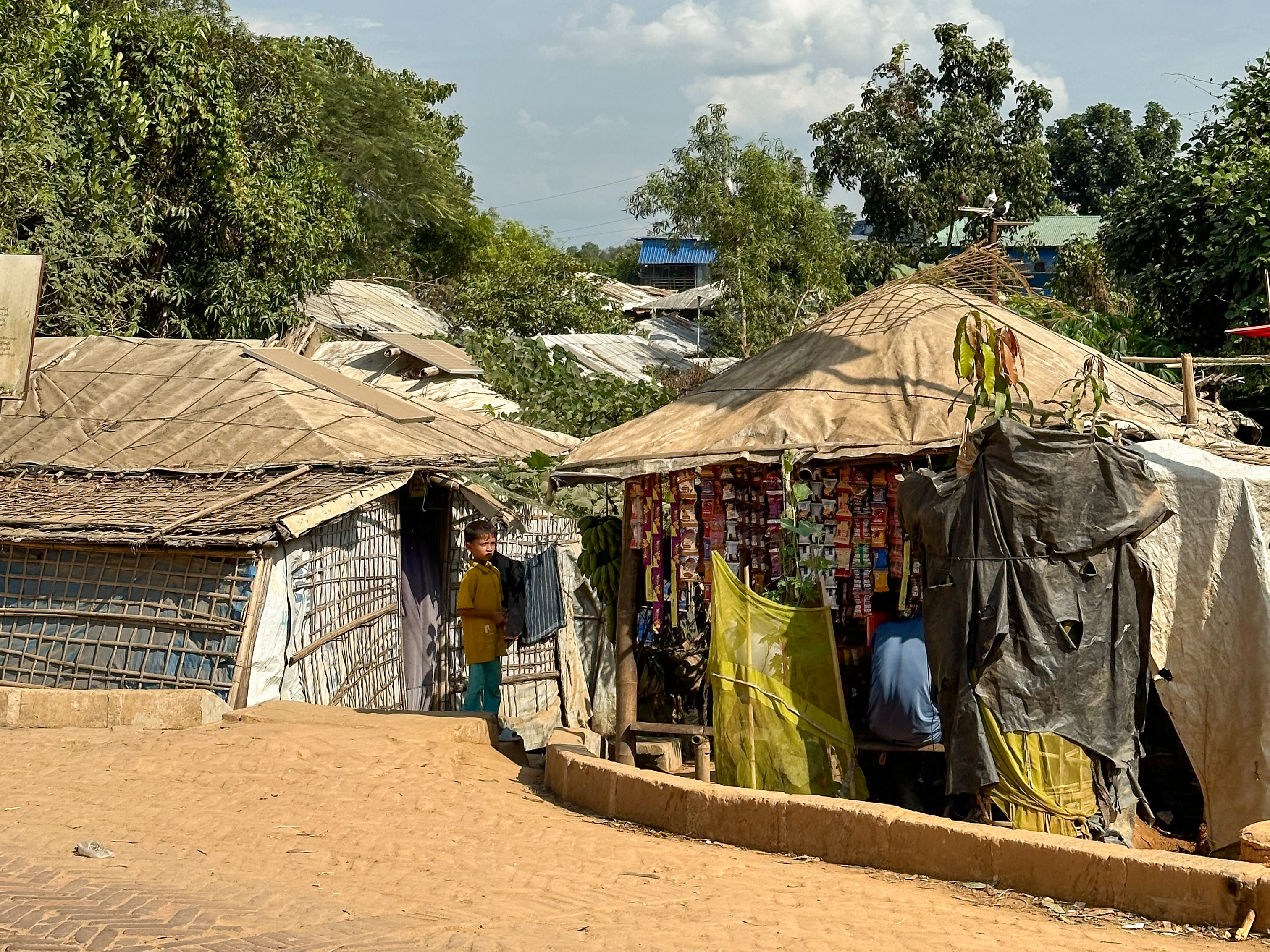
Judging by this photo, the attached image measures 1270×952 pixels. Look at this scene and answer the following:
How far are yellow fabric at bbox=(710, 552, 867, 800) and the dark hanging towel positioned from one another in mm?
3883

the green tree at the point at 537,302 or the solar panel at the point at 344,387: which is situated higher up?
the green tree at the point at 537,302

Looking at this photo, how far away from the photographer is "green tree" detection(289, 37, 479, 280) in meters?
30.1

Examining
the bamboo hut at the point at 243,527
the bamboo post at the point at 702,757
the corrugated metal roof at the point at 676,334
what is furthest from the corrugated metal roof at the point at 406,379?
the corrugated metal roof at the point at 676,334

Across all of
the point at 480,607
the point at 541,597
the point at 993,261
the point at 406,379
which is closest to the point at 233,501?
the point at 480,607

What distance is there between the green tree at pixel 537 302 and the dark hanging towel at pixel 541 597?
1658 cm

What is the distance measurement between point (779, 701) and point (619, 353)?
21054mm

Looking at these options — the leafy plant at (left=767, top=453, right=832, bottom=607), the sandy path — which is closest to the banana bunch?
the sandy path

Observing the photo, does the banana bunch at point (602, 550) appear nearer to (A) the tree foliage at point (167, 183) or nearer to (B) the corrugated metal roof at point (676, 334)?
Answer: (A) the tree foliage at point (167, 183)

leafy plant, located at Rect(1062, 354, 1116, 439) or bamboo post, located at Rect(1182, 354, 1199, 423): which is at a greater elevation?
bamboo post, located at Rect(1182, 354, 1199, 423)

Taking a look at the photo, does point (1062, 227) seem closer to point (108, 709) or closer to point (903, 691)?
point (108, 709)

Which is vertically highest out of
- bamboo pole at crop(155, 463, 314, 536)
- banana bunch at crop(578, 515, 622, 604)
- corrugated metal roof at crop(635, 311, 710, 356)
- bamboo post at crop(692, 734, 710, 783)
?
corrugated metal roof at crop(635, 311, 710, 356)

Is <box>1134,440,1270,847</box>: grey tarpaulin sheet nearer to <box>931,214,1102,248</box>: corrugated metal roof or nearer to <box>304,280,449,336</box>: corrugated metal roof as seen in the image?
<box>304,280,449,336</box>: corrugated metal roof

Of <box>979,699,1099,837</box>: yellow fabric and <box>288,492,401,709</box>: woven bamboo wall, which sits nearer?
<box>979,699,1099,837</box>: yellow fabric

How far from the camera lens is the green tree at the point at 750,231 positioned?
28.9 metres
